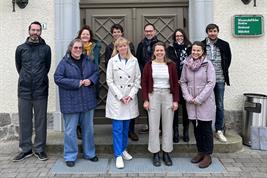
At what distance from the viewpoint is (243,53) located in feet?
22.4

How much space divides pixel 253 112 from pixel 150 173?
2.19 metres

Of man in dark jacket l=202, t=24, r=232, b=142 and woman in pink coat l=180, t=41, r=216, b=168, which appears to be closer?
woman in pink coat l=180, t=41, r=216, b=168

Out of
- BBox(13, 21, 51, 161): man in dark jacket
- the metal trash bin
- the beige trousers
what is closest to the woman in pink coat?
the beige trousers

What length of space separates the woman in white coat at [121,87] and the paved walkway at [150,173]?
2.08 feet

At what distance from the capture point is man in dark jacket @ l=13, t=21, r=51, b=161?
5793 mm

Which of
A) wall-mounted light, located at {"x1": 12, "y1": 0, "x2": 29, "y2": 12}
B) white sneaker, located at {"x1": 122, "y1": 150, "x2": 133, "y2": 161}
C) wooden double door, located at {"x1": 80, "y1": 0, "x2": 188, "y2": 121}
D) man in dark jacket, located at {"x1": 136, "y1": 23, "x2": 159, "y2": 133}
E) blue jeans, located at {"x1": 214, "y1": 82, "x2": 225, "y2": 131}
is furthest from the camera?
wooden double door, located at {"x1": 80, "y1": 0, "x2": 188, "y2": 121}

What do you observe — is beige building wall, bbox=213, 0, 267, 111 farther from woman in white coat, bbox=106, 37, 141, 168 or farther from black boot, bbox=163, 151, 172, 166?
woman in white coat, bbox=106, 37, 141, 168

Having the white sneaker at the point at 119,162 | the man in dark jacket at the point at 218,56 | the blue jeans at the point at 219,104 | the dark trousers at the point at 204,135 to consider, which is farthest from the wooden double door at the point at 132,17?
the dark trousers at the point at 204,135

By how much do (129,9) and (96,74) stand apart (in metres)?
2.01

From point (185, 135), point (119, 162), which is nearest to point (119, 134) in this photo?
point (119, 162)

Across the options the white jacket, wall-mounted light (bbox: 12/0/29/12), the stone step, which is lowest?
the stone step

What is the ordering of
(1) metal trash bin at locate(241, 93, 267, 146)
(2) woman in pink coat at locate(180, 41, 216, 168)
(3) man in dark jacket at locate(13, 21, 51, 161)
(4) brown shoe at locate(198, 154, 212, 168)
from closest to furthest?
1. (2) woman in pink coat at locate(180, 41, 216, 168)
2. (4) brown shoe at locate(198, 154, 212, 168)
3. (3) man in dark jacket at locate(13, 21, 51, 161)
4. (1) metal trash bin at locate(241, 93, 267, 146)

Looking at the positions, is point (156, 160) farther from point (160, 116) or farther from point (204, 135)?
point (204, 135)

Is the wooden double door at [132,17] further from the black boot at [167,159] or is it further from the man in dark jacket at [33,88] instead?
the black boot at [167,159]
